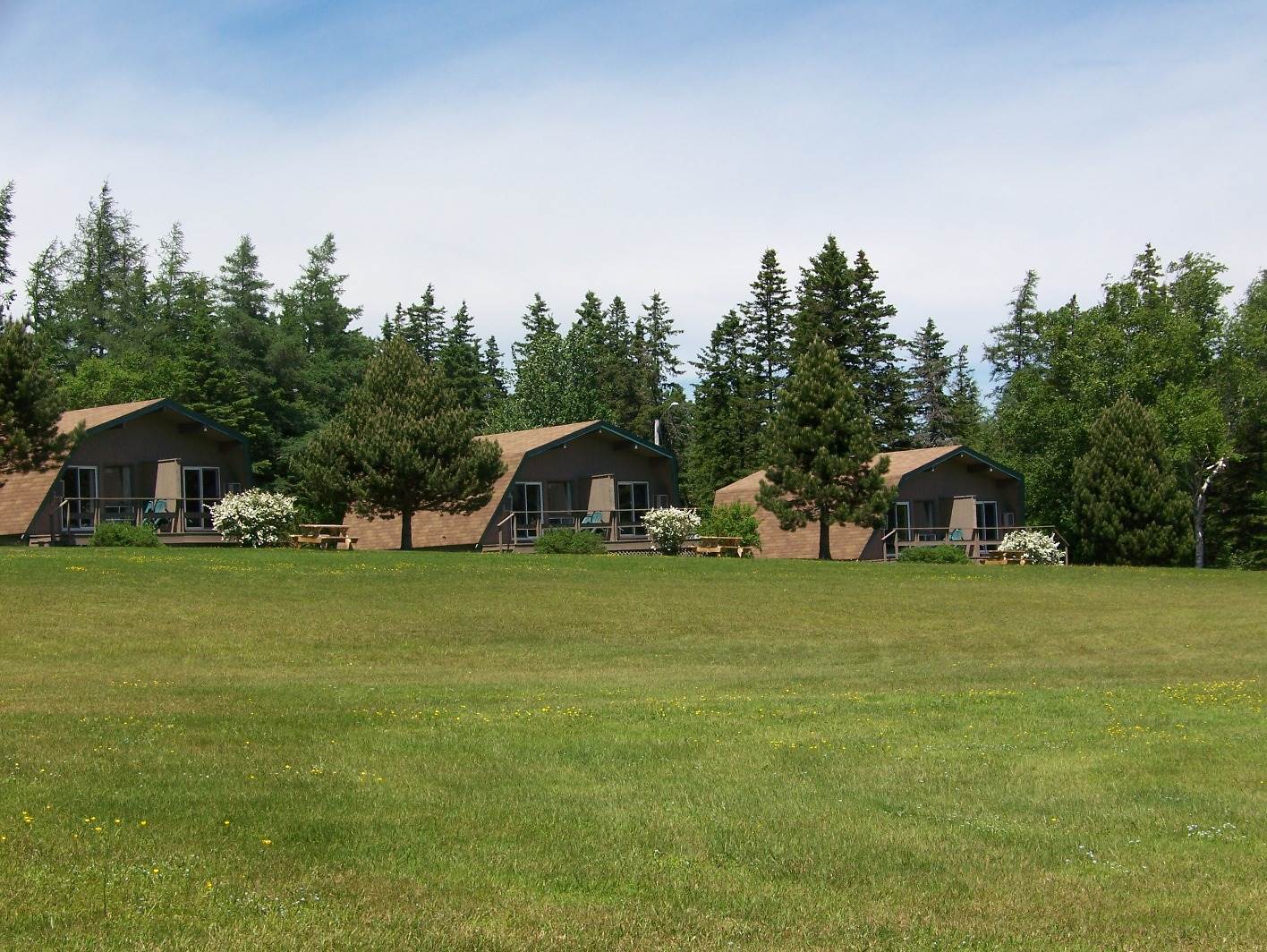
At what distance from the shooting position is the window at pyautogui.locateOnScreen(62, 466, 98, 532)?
45406mm

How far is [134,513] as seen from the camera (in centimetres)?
4747

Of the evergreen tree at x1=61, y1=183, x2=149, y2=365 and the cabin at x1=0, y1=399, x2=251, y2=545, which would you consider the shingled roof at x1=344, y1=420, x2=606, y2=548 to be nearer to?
the cabin at x1=0, y1=399, x2=251, y2=545

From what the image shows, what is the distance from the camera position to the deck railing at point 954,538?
52.8m

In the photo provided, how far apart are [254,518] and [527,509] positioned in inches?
528

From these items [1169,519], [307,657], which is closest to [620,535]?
[1169,519]

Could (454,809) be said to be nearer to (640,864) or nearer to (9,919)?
(640,864)

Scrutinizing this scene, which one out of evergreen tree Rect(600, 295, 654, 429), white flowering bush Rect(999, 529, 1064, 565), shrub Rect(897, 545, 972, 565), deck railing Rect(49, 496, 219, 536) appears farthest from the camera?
evergreen tree Rect(600, 295, 654, 429)

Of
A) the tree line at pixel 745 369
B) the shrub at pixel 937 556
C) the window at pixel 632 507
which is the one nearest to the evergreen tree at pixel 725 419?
the tree line at pixel 745 369

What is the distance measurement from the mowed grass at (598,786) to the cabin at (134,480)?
2102 centimetres

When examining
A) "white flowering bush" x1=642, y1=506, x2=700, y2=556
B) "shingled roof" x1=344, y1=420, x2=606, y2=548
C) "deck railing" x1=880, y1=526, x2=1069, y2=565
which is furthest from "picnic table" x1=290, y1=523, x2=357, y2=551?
"deck railing" x1=880, y1=526, x2=1069, y2=565

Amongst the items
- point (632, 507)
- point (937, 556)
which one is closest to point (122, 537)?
point (632, 507)

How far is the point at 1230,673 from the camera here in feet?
68.8

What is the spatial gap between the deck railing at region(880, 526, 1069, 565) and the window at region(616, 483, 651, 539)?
9702 millimetres

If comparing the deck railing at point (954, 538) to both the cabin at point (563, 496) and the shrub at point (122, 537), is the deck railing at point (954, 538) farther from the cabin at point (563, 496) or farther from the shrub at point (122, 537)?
the shrub at point (122, 537)
